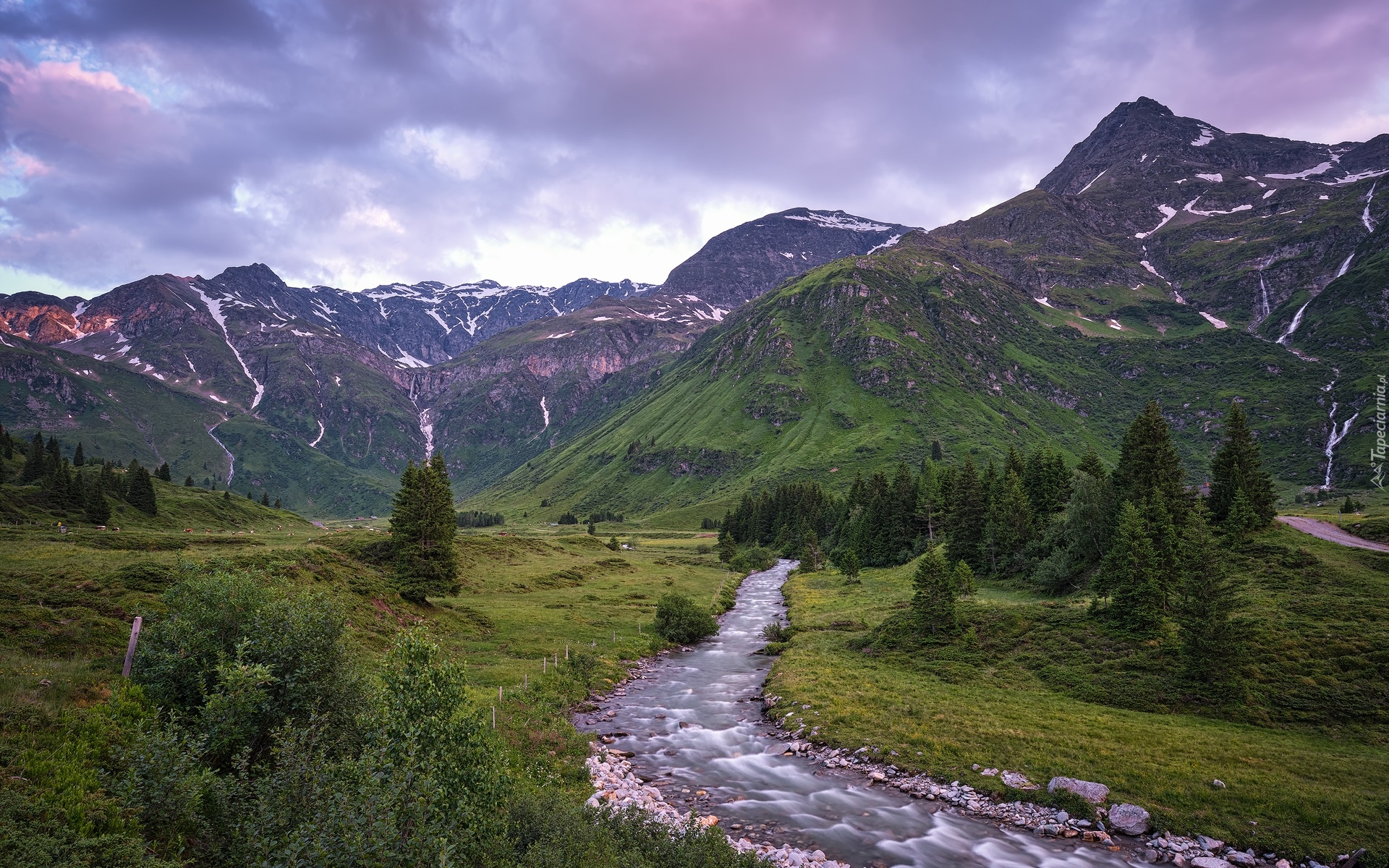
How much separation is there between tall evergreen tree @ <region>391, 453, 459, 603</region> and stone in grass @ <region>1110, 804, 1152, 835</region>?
5550 cm

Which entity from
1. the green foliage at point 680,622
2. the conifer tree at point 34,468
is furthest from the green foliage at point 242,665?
the conifer tree at point 34,468

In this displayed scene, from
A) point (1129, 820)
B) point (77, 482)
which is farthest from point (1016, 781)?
point (77, 482)

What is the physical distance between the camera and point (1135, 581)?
4147 centimetres

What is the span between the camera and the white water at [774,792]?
909 inches

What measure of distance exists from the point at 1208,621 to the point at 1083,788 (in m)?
15.3

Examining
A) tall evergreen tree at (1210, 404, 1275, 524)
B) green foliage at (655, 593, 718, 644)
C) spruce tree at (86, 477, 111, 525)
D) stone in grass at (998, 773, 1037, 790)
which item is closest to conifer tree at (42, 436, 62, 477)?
spruce tree at (86, 477, 111, 525)

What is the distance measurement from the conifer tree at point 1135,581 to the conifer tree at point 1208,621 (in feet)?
19.0

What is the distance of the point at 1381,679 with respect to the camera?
29828 millimetres

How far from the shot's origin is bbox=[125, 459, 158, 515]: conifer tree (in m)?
105

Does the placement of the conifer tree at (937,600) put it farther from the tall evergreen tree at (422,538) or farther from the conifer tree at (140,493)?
the conifer tree at (140,493)

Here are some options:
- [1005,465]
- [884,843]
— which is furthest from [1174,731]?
[1005,465]

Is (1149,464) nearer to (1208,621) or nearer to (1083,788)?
(1208,621)

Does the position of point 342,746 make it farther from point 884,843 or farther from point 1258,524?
point 1258,524

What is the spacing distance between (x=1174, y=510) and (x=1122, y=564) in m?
13.6
